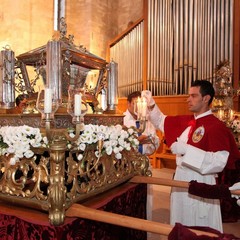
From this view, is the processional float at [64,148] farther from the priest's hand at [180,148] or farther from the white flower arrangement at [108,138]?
the priest's hand at [180,148]

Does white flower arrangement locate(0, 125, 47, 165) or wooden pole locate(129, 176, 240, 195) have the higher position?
white flower arrangement locate(0, 125, 47, 165)

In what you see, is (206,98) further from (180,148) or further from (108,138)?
(108,138)

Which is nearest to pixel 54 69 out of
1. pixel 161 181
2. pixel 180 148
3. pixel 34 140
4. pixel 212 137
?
pixel 34 140

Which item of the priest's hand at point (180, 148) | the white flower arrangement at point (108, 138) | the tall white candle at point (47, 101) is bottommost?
the priest's hand at point (180, 148)

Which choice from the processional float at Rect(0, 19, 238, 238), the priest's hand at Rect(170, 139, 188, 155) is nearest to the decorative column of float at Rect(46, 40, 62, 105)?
the processional float at Rect(0, 19, 238, 238)

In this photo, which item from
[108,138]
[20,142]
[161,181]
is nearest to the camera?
[20,142]

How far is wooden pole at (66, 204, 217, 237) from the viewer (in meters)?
1.12

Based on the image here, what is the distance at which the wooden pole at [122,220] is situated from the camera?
1125mm

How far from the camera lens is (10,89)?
199 centimetres

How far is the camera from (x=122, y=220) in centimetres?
121

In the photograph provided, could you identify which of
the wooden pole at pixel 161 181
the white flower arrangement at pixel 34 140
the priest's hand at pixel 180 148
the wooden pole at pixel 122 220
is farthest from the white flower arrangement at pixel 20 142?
the priest's hand at pixel 180 148

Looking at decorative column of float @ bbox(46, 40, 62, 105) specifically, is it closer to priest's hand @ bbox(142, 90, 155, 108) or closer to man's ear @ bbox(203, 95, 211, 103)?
priest's hand @ bbox(142, 90, 155, 108)

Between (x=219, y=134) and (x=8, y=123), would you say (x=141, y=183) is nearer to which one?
(x=219, y=134)

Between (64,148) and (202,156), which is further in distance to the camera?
(202,156)
